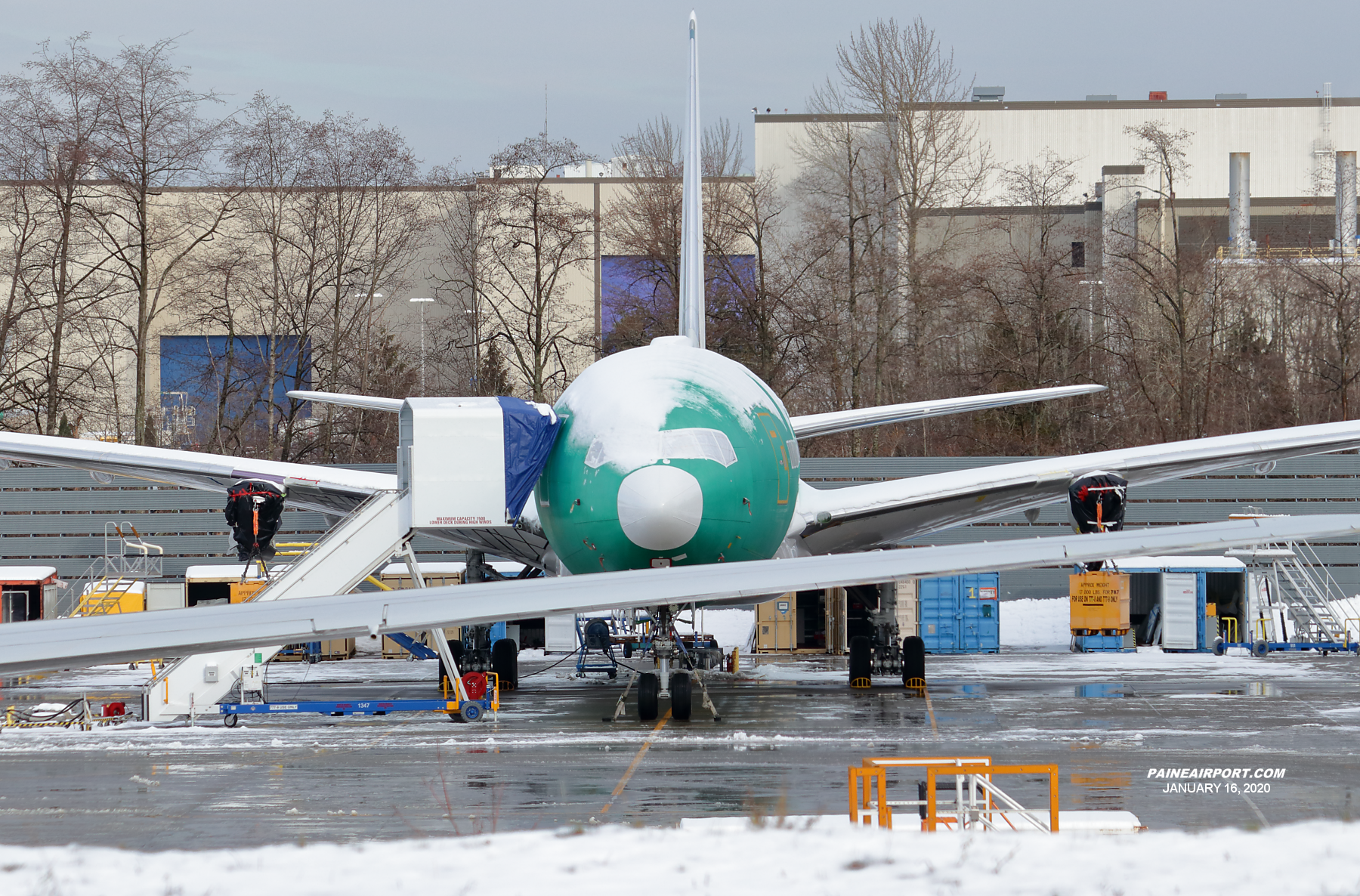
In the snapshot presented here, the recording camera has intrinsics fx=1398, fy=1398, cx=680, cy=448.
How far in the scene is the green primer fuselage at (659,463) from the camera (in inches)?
682

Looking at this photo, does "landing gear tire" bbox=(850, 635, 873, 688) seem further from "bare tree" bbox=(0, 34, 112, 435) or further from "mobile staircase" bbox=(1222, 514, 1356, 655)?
"bare tree" bbox=(0, 34, 112, 435)

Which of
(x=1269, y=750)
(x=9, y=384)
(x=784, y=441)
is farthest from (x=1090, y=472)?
(x=9, y=384)

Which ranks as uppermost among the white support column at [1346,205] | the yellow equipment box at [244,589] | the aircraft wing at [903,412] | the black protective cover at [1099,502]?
the white support column at [1346,205]

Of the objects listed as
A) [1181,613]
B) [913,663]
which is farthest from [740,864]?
[1181,613]

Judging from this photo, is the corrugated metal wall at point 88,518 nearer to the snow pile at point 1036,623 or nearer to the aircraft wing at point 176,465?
the aircraft wing at point 176,465

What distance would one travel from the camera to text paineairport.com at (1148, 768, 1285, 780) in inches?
518

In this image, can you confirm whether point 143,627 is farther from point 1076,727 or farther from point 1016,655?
point 1016,655

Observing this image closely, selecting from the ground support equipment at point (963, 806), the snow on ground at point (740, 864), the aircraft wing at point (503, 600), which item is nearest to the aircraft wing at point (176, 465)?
the ground support equipment at point (963, 806)

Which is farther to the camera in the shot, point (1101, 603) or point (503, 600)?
point (1101, 603)

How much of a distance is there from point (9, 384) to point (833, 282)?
27767mm

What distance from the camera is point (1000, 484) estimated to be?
70.0 feet

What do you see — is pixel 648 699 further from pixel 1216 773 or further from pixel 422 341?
pixel 422 341

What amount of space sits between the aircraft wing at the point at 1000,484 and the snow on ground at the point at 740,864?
11802mm

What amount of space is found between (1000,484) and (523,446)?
7.46m
